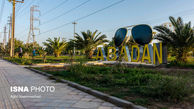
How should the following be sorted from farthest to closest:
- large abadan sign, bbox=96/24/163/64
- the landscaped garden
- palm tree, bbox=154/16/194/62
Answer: large abadan sign, bbox=96/24/163/64 < palm tree, bbox=154/16/194/62 < the landscaped garden

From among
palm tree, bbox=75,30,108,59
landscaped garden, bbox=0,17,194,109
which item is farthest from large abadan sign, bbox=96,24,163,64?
palm tree, bbox=75,30,108,59

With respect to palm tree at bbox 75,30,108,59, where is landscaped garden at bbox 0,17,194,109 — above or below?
below

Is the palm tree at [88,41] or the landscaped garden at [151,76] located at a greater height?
the palm tree at [88,41]

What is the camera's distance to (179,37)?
42.5ft

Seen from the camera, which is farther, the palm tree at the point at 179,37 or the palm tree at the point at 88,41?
the palm tree at the point at 88,41

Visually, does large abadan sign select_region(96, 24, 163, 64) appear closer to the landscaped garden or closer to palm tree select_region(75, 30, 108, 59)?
the landscaped garden

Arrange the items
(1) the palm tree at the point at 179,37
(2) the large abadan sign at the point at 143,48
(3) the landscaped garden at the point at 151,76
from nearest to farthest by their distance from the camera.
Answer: (3) the landscaped garden at the point at 151,76
(1) the palm tree at the point at 179,37
(2) the large abadan sign at the point at 143,48

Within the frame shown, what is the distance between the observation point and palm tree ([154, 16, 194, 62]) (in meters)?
12.8

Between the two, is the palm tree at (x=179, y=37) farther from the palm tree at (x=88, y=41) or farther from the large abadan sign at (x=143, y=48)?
the palm tree at (x=88, y=41)

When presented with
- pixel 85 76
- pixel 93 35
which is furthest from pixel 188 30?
pixel 93 35

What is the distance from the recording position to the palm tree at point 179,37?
12.8 meters

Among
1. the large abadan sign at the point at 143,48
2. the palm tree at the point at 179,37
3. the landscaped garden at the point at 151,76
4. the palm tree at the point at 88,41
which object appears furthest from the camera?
the palm tree at the point at 88,41

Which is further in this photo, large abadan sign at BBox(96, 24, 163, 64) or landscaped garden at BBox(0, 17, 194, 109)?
large abadan sign at BBox(96, 24, 163, 64)

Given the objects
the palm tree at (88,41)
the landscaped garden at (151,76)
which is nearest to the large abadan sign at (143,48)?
the landscaped garden at (151,76)
